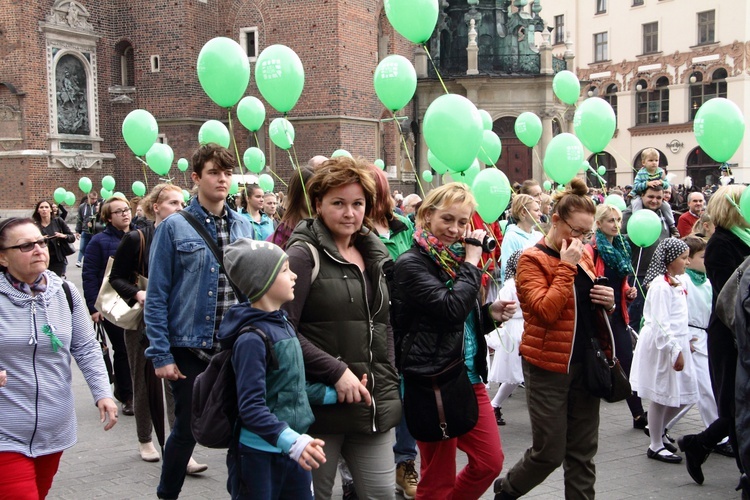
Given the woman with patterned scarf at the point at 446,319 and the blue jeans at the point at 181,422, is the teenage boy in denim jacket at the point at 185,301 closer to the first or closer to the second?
the blue jeans at the point at 181,422

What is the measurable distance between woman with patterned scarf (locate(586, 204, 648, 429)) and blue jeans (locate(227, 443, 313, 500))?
310cm

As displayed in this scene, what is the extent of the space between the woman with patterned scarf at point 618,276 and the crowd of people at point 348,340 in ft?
2.23

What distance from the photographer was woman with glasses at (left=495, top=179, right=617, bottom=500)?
14.3 ft

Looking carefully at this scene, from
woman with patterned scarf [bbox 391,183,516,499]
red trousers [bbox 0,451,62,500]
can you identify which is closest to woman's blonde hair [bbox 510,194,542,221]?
woman with patterned scarf [bbox 391,183,516,499]

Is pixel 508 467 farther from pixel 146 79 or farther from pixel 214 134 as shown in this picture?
pixel 146 79

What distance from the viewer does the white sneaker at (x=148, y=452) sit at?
20.2 ft

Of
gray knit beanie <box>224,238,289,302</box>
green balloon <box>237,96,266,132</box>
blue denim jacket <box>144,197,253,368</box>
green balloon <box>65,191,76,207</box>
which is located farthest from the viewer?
green balloon <box>65,191,76,207</box>

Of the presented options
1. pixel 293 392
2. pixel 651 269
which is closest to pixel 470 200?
pixel 293 392

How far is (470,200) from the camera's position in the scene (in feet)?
13.5

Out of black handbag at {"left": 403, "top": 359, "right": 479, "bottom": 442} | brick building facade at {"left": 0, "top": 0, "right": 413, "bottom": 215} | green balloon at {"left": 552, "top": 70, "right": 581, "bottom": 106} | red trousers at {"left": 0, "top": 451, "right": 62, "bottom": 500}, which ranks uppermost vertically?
brick building facade at {"left": 0, "top": 0, "right": 413, "bottom": 215}

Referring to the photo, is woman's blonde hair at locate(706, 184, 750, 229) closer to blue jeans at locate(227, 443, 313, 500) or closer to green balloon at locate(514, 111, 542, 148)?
blue jeans at locate(227, 443, 313, 500)

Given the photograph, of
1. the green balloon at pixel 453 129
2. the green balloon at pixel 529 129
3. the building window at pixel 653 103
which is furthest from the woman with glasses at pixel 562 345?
the building window at pixel 653 103

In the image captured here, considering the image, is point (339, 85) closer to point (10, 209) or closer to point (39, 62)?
point (39, 62)

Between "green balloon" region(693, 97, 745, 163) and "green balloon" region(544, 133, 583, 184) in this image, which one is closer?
"green balloon" region(693, 97, 745, 163)
